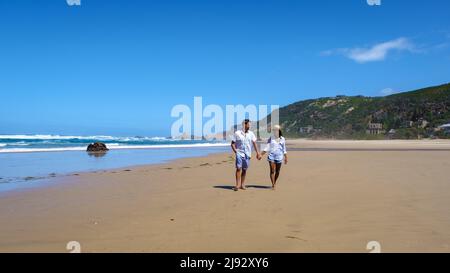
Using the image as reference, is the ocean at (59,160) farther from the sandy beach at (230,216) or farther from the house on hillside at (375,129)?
the house on hillside at (375,129)

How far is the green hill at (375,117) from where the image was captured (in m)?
59.4

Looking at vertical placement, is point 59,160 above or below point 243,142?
below

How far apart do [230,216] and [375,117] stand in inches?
2795

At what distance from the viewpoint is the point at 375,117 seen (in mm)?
71250

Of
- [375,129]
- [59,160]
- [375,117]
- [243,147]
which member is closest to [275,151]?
[243,147]

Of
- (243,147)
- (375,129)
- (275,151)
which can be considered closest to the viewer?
(243,147)

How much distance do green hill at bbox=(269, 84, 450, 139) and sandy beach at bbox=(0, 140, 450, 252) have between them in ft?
166

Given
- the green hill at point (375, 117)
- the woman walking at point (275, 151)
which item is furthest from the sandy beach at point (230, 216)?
the green hill at point (375, 117)

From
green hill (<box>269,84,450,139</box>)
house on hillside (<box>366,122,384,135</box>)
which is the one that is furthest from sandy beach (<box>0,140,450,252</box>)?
house on hillside (<box>366,122,384,135</box>)

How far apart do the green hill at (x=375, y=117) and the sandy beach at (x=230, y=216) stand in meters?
50.5

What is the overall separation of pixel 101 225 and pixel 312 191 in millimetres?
4965

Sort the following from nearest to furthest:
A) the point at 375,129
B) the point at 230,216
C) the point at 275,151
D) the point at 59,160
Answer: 1. the point at 230,216
2. the point at 275,151
3. the point at 59,160
4. the point at 375,129

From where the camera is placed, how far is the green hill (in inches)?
2337

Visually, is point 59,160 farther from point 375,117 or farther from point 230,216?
point 375,117
